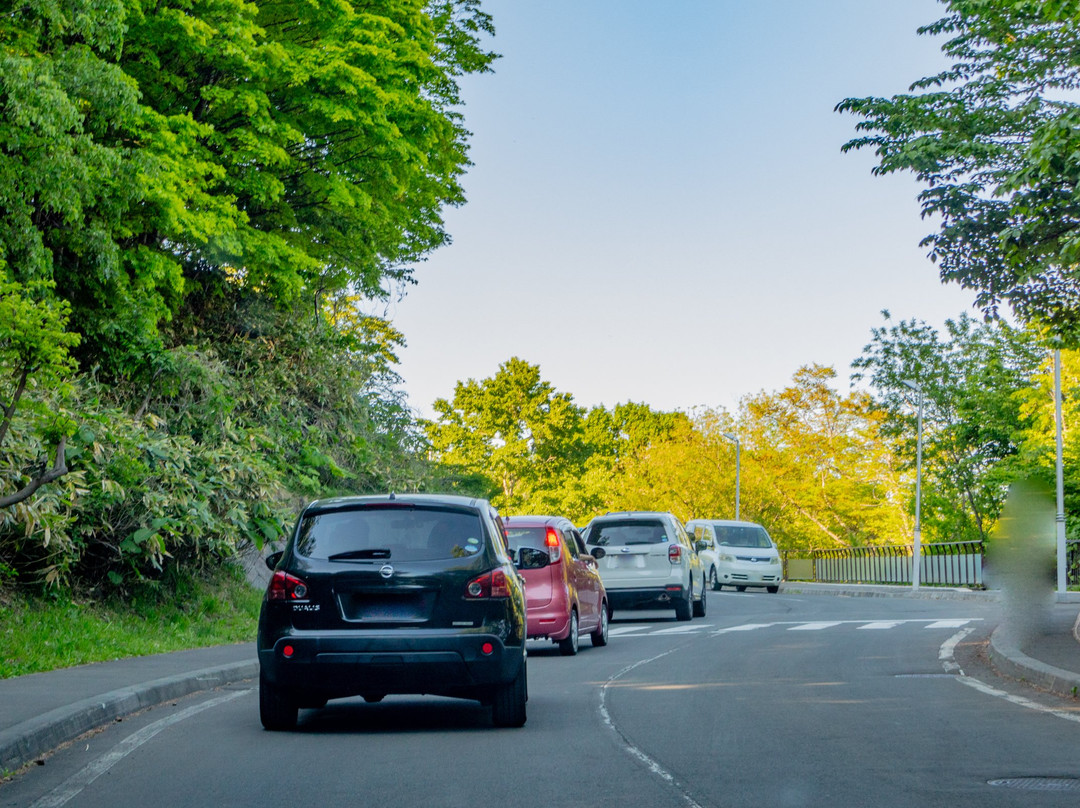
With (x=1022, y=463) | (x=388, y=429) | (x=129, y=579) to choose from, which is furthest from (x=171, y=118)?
(x=1022, y=463)

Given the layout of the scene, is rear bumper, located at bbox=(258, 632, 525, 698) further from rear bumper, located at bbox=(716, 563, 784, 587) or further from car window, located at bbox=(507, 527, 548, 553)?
rear bumper, located at bbox=(716, 563, 784, 587)

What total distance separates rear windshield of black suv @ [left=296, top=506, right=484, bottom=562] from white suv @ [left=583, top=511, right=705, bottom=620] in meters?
13.6

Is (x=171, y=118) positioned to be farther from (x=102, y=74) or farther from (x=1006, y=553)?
(x=1006, y=553)

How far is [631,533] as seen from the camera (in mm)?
23312

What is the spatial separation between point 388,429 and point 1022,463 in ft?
63.9

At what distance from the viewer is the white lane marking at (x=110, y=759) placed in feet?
23.0

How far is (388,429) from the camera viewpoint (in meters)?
29.8

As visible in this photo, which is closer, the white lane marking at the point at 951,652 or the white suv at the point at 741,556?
the white lane marking at the point at 951,652

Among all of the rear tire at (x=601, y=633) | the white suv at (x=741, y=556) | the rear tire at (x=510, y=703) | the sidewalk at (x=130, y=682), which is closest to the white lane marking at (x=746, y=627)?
the rear tire at (x=601, y=633)

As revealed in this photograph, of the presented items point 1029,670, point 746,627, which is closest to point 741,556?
point 746,627

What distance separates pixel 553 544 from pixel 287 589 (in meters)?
6.84

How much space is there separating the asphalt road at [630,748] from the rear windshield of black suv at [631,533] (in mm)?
8509

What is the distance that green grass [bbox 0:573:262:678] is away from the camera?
14164 mm

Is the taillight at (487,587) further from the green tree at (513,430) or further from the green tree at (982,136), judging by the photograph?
the green tree at (513,430)
